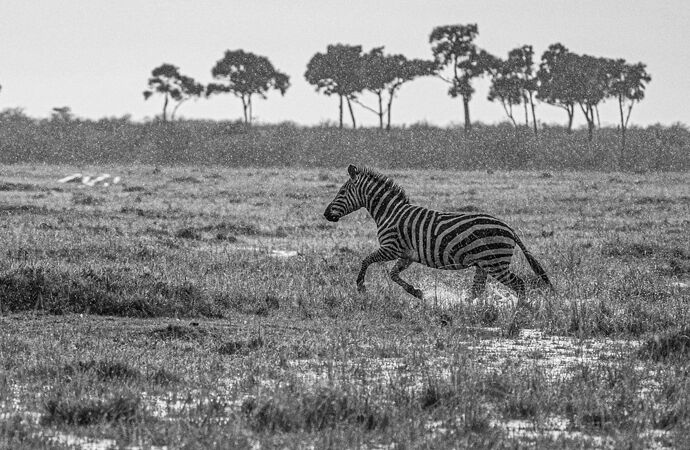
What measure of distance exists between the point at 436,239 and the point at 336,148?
172 ft

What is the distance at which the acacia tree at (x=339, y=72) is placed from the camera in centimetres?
7888

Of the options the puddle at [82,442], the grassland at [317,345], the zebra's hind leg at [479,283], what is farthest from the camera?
the zebra's hind leg at [479,283]

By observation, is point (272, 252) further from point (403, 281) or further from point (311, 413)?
point (311, 413)

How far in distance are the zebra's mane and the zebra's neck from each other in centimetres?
2

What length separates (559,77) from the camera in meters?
74.0

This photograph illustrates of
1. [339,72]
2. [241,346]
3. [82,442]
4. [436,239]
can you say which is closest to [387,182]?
[436,239]

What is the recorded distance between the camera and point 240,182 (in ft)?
132

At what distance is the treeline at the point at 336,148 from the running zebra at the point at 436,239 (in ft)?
155

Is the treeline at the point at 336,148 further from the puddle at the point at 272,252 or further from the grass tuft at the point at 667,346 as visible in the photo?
the grass tuft at the point at 667,346

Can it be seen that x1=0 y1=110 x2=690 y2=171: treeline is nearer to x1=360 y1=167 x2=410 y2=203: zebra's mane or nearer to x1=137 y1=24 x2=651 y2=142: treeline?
x1=137 y1=24 x2=651 y2=142: treeline

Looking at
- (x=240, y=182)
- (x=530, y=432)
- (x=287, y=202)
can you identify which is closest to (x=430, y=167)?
(x=240, y=182)

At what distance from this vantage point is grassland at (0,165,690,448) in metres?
6.43

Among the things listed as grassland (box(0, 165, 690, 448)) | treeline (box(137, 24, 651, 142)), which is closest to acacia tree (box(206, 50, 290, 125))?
treeline (box(137, 24, 651, 142))

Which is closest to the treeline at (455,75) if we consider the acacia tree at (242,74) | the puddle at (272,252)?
the acacia tree at (242,74)
